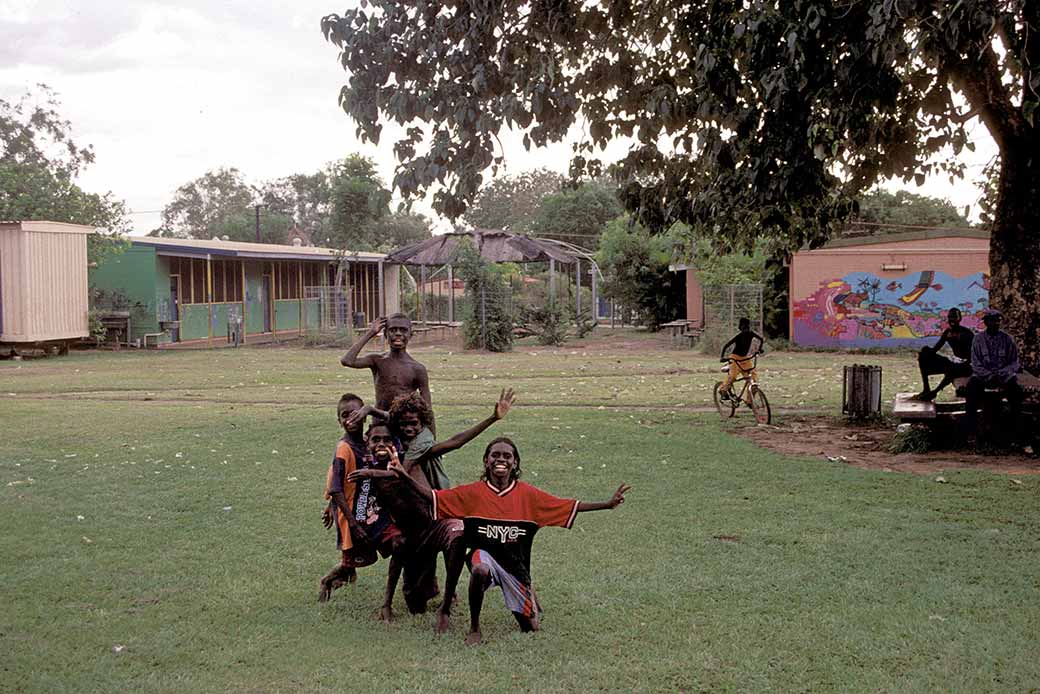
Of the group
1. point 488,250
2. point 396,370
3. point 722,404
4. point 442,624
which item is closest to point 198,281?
point 488,250

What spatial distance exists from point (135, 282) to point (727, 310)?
17.4m

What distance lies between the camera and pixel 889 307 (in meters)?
28.8

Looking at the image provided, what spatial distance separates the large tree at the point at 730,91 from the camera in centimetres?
948

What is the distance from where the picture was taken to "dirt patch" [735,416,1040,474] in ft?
36.6

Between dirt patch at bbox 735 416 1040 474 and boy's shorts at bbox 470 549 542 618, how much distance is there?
6.41 metres

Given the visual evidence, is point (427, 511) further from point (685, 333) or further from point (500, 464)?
point (685, 333)

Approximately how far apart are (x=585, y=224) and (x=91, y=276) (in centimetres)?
3578

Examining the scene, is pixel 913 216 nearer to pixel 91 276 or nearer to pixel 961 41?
pixel 91 276

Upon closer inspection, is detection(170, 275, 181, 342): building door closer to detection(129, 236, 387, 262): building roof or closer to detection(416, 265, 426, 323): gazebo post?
detection(129, 236, 387, 262): building roof

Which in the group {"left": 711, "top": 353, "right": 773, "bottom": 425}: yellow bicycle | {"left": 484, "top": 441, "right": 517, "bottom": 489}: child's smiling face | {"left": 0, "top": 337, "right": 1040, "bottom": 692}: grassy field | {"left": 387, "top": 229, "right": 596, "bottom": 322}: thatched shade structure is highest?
{"left": 387, "top": 229, "right": 596, "bottom": 322}: thatched shade structure

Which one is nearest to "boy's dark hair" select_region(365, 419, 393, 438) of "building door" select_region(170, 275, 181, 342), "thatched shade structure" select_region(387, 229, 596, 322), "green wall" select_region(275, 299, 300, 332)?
"thatched shade structure" select_region(387, 229, 596, 322)

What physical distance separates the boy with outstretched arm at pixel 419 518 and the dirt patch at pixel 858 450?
6420 millimetres

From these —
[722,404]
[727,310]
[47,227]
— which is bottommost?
[722,404]

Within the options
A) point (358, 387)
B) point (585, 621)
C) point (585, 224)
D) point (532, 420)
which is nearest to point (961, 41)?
point (585, 621)
